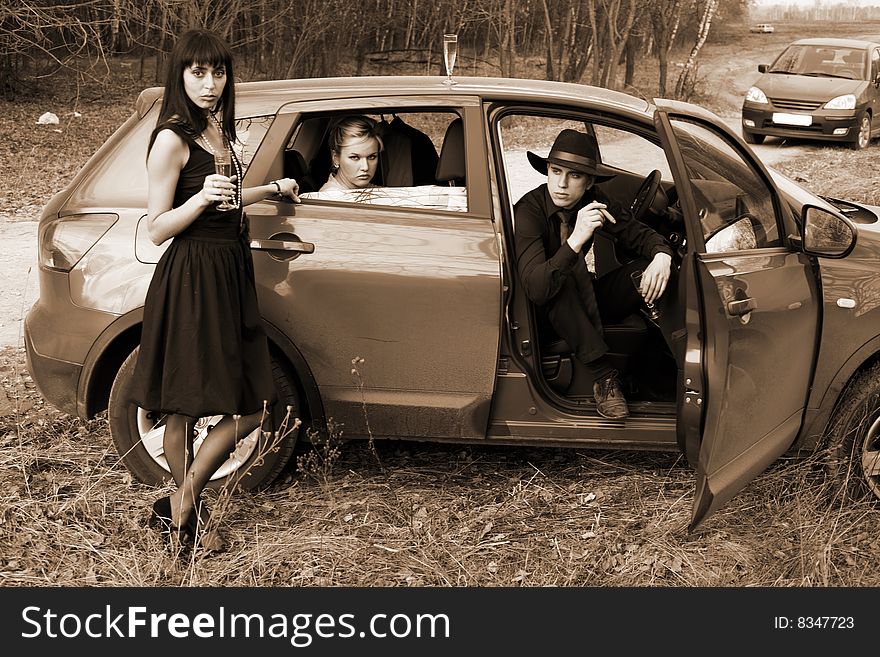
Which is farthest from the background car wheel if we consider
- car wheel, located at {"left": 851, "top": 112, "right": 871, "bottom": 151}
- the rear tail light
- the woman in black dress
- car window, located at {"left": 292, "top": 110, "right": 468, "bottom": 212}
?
car wheel, located at {"left": 851, "top": 112, "right": 871, "bottom": 151}

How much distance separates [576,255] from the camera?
378cm

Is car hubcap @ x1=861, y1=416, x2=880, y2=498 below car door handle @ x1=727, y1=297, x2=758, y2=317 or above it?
below

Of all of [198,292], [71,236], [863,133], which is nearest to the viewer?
[198,292]

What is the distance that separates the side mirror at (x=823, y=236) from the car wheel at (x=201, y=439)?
1945 millimetres

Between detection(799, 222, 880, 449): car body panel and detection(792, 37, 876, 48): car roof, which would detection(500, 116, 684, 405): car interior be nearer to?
detection(799, 222, 880, 449): car body panel

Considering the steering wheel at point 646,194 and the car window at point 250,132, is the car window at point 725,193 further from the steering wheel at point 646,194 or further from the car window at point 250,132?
the car window at point 250,132

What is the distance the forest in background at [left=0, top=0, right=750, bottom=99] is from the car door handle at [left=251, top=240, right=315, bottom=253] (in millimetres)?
13442

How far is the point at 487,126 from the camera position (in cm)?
389

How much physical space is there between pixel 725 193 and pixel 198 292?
1937 millimetres

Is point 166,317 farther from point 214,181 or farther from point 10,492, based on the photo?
point 10,492

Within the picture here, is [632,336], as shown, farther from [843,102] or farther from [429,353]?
[843,102]

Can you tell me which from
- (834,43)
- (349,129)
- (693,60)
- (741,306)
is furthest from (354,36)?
(741,306)

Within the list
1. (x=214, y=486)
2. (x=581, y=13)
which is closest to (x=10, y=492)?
(x=214, y=486)

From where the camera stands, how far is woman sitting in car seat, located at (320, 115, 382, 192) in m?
4.08
